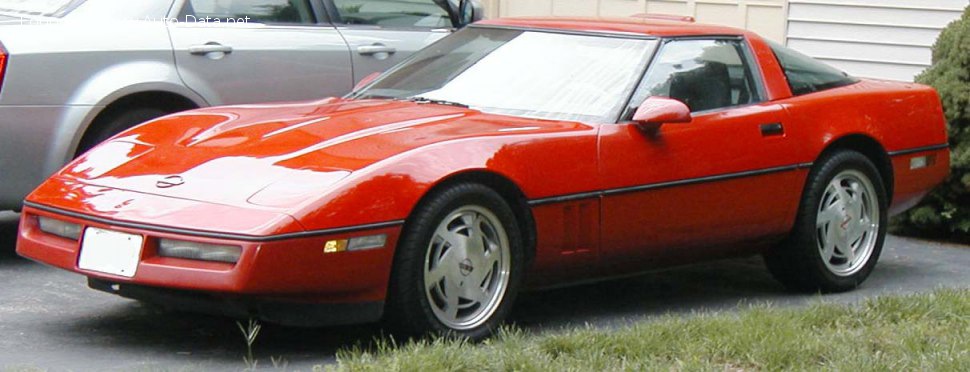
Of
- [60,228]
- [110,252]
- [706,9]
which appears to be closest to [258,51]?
[60,228]

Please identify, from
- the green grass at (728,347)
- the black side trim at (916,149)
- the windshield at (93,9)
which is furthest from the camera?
the windshield at (93,9)

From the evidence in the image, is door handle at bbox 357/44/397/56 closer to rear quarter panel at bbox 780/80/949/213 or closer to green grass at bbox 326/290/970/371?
rear quarter panel at bbox 780/80/949/213

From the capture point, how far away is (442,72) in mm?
7227

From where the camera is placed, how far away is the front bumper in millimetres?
5492

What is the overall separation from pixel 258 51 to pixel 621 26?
2008 mm

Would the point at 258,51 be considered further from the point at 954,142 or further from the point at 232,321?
the point at 954,142

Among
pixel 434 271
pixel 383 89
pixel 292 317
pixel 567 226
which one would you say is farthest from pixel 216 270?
pixel 383 89

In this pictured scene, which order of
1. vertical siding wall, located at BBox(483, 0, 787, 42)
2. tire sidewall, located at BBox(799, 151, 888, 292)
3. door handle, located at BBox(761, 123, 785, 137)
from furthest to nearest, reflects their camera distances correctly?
vertical siding wall, located at BBox(483, 0, 787, 42), tire sidewall, located at BBox(799, 151, 888, 292), door handle, located at BBox(761, 123, 785, 137)

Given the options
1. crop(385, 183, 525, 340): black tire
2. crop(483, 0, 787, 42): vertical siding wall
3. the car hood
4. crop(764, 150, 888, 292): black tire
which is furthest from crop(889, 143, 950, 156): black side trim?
crop(483, 0, 787, 42): vertical siding wall

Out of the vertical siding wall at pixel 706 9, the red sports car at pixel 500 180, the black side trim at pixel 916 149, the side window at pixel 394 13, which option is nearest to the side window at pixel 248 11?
the side window at pixel 394 13

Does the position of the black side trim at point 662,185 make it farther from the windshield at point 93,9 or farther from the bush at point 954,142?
the windshield at point 93,9

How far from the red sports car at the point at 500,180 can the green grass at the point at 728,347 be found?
1.11 feet

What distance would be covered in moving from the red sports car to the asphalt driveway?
217 mm

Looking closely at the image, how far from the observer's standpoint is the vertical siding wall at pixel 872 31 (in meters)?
11.6
